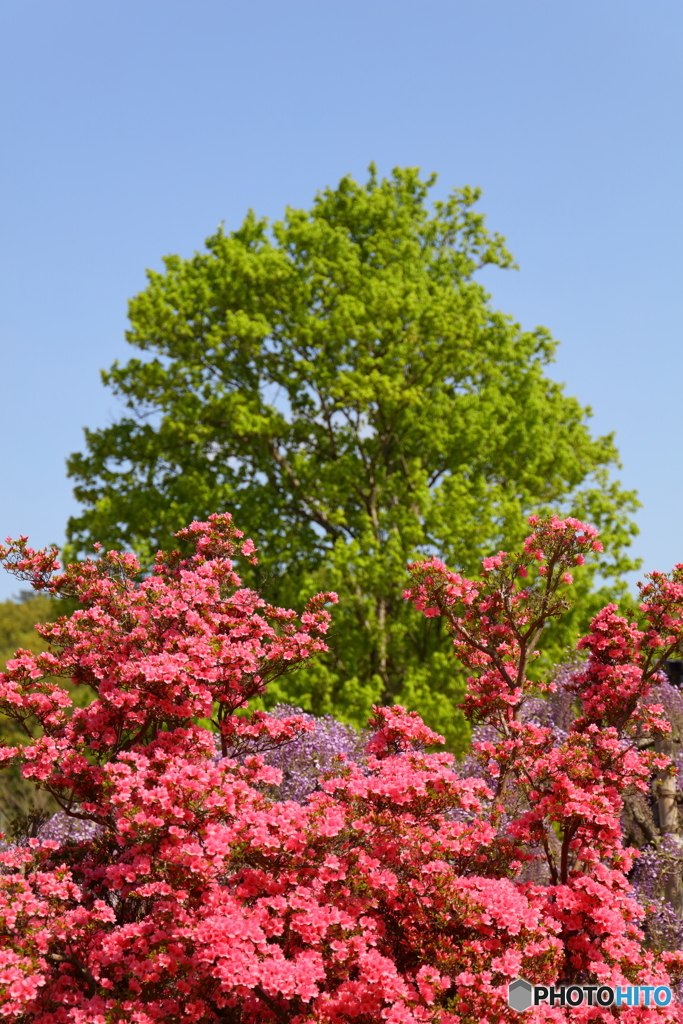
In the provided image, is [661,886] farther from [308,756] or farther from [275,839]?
[275,839]

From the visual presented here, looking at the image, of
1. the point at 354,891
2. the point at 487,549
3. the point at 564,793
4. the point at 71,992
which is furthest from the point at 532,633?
the point at 487,549

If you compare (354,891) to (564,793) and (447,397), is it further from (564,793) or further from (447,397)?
(447,397)

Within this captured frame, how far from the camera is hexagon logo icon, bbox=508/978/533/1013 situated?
18.8 ft

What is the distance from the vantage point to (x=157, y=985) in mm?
5852

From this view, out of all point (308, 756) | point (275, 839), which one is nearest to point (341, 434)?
point (308, 756)

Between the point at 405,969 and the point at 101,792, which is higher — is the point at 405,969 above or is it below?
below

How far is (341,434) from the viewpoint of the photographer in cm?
2012

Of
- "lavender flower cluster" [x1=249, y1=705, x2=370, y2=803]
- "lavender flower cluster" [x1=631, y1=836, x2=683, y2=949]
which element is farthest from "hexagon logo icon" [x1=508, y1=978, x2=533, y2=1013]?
"lavender flower cluster" [x1=249, y1=705, x2=370, y2=803]

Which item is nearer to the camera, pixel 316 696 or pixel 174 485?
pixel 316 696

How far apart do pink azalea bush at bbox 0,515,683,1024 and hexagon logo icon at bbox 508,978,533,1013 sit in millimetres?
75

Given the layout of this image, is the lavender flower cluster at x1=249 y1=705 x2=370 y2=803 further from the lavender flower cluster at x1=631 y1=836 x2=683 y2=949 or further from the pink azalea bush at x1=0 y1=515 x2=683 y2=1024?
the pink azalea bush at x1=0 y1=515 x2=683 y2=1024

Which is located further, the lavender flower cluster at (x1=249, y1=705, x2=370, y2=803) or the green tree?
the green tree

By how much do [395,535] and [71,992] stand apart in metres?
11.8

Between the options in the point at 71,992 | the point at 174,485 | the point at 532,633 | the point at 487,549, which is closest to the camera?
the point at 71,992
